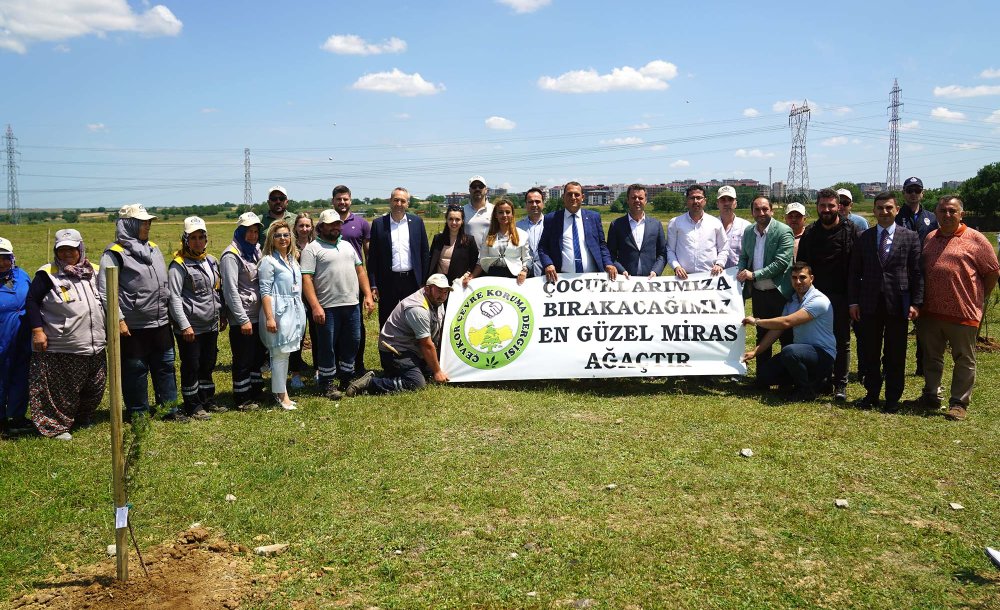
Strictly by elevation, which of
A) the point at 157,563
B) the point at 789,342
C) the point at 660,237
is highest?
the point at 660,237

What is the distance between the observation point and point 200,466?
20.0 feet

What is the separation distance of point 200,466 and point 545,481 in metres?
3.00

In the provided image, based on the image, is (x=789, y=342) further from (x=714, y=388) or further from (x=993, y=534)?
(x=993, y=534)

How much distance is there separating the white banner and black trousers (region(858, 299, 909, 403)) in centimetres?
136

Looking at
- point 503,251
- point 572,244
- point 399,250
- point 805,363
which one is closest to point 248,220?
point 399,250

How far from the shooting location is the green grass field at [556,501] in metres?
4.21

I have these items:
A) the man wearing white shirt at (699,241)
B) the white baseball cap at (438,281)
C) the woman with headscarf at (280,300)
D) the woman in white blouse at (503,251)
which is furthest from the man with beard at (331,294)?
the man wearing white shirt at (699,241)

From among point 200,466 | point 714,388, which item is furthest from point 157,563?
point 714,388

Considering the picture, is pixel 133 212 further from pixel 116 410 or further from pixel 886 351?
pixel 886 351

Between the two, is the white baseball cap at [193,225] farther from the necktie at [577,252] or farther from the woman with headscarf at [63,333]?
the necktie at [577,252]

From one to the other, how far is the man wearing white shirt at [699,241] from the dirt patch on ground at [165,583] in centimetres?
625

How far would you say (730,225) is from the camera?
9.09 meters

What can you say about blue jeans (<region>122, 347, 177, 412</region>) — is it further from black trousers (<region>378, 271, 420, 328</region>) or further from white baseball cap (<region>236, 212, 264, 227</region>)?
black trousers (<region>378, 271, 420, 328</region>)

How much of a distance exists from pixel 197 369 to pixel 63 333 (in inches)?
50.8
